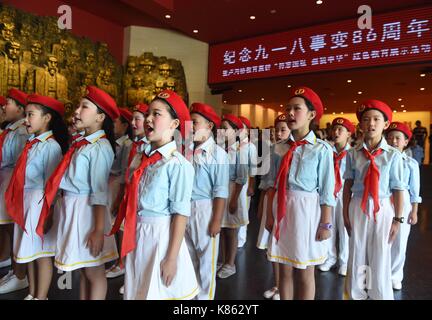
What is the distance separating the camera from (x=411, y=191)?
299cm

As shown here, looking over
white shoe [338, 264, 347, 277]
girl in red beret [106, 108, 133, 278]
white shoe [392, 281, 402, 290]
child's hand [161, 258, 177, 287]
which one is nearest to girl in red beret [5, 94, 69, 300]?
girl in red beret [106, 108, 133, 278]

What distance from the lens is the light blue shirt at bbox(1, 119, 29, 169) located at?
261 cm

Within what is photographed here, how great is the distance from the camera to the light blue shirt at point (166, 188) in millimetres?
1567

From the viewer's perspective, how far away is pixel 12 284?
259cm

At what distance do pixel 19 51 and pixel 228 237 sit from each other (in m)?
5.29

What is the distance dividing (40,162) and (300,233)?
173 centimetres

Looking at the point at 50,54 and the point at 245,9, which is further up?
the point at 245,9

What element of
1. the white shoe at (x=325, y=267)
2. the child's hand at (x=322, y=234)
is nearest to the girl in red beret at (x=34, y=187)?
the child's hand at (x=322, y=234)

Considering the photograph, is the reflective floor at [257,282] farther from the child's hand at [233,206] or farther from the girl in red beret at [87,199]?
the girl in red beret at [87,199]

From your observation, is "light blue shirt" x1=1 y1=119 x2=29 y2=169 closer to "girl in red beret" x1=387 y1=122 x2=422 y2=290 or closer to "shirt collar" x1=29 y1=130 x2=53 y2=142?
"shirt collar" x1=29 y1=130 x2=53 y2=142

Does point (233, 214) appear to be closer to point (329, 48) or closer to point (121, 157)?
point (121, 157)

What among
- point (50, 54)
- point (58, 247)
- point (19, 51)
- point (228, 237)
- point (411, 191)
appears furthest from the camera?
point (50, 54)
